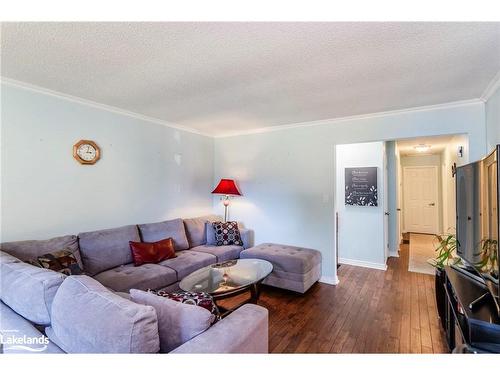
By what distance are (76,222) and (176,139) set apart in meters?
1.83

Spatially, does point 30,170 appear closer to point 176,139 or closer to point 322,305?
point 176,139

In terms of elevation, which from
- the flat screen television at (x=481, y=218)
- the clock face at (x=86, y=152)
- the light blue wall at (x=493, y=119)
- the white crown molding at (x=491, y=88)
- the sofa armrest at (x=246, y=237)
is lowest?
the sofa armrest at (x=246, y=237)

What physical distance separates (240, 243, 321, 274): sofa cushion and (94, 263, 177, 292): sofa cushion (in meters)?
1.17

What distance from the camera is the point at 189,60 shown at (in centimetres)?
196

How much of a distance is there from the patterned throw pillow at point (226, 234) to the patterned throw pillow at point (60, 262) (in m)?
1.89

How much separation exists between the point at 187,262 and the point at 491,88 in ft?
11.8

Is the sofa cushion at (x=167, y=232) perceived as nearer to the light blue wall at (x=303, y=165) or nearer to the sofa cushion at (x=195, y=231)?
the sofa cushion at (x=195, y=231)

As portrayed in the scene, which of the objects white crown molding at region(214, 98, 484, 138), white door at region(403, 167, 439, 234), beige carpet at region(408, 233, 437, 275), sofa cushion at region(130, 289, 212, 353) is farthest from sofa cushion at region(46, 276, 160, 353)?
white door at region(403, 167, 439, 234)

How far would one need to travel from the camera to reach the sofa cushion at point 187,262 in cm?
286

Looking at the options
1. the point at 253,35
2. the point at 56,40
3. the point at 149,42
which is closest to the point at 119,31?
the point at 149,42

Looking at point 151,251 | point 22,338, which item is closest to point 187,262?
point 151,251

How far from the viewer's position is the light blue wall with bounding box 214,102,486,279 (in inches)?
116

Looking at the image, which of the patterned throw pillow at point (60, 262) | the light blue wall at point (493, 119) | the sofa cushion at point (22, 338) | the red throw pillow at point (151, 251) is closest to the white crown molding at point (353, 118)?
the light blue wall at point (493, 119)

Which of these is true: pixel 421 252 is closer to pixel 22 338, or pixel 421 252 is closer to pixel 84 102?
pixel 22 338
